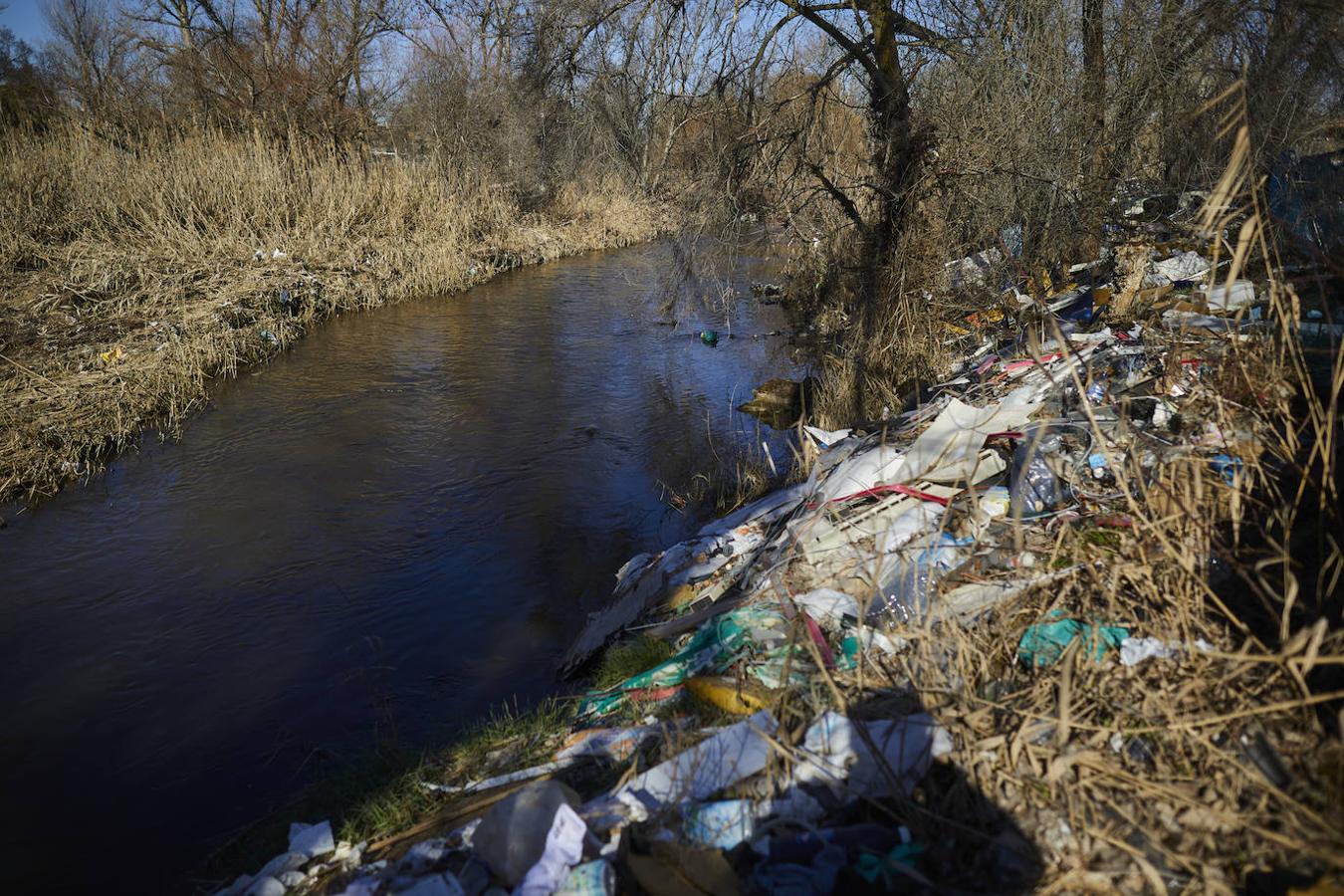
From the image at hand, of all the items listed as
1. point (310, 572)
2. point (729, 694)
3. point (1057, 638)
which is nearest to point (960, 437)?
point (1057, 638)

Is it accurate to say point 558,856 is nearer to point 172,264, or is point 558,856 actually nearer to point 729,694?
point 729,694

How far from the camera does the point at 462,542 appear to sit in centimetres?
595

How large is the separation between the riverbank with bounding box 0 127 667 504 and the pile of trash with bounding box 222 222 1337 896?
565 centimetres

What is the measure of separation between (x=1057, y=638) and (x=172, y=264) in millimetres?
11056

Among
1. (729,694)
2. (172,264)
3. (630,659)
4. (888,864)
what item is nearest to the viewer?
(888,864)

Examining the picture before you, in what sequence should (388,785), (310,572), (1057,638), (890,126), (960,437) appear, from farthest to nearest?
(890,126), (310,572), (960,437), (388,785), (1057,638)

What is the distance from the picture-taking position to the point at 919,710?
2.48m

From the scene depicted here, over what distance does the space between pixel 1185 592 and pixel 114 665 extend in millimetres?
4946

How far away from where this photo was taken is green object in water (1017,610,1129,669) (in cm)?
256


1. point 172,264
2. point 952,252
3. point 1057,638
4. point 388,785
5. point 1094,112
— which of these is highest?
point 1094,112

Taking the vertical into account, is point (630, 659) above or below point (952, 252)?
below

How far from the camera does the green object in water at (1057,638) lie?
256cm

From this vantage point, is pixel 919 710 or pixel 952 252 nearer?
pixel 919 710

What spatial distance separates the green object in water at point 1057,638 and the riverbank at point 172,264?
697 centimetres
